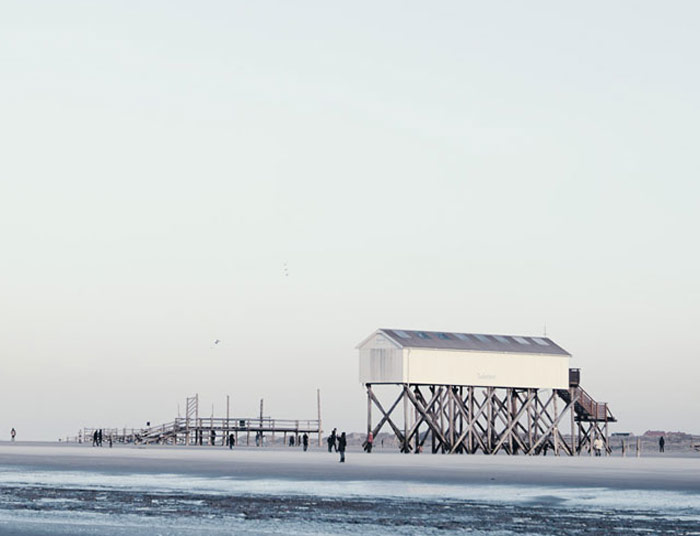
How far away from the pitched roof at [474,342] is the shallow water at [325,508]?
43.5 m

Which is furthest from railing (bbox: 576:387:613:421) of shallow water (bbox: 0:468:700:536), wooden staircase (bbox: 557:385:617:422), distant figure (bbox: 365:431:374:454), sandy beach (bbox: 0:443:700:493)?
shallow water (bbox: 0:468:700:536)

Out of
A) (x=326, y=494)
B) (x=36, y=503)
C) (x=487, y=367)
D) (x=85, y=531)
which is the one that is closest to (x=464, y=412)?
(x=487, y=367)

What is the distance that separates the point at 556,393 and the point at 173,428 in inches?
1389

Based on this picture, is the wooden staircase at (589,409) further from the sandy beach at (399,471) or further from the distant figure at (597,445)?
the sandy beach at (399,471)

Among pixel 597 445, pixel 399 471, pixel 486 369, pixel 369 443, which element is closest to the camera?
pixel 399 471

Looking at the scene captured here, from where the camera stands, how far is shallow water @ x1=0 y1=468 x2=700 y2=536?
29.8m

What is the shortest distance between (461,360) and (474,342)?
2500 millimetres

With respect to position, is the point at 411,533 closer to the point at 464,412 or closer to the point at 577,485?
the point at 577,485

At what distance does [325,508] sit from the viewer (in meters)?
35.2

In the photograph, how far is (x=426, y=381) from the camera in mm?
90812

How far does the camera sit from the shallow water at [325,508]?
29766 mm

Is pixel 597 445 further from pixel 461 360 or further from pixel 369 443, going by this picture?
pixel 369 443

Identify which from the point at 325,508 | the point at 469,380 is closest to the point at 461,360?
the point at 469,380

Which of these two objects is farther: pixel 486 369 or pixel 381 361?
pixel 486 369
